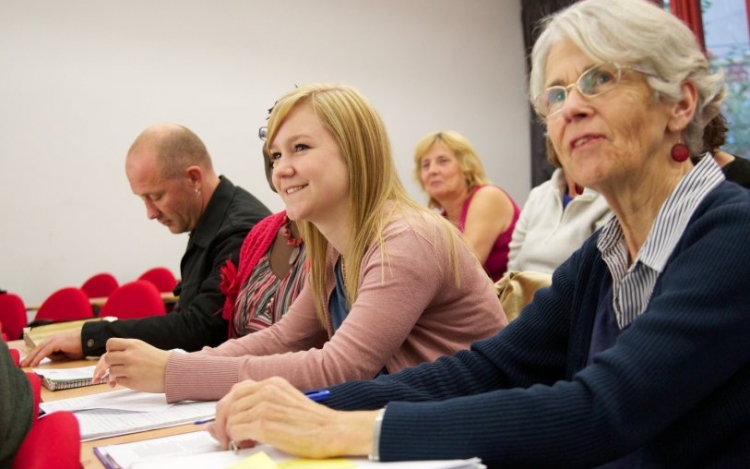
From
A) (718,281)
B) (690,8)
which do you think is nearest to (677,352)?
(718,281)

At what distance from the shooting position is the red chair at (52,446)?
1069 millimetres

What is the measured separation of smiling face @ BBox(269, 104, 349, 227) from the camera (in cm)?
173

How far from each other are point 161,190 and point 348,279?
→ 148 centimetres

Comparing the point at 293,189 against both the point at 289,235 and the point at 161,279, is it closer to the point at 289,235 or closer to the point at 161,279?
the point at 289,235

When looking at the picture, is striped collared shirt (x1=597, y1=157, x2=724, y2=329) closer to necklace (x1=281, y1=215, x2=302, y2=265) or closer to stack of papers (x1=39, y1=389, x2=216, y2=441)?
stack of papers (x1=39, y1=389, x2=216, y2=441)

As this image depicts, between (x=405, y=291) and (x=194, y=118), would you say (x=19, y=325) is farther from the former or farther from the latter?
(x=405, y=291)

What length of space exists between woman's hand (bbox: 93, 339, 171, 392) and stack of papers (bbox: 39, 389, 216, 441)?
0.14 ft

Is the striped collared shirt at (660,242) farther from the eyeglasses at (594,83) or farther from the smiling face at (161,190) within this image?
the smiling face at (161,190)

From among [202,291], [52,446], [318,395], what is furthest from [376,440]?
[202,291]

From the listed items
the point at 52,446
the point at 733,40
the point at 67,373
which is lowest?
the point at 67,373

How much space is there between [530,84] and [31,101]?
5.04 m

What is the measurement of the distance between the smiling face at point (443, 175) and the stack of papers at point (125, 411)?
2.98 metres

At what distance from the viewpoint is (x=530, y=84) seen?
4.45 ft

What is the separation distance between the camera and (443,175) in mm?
4539
